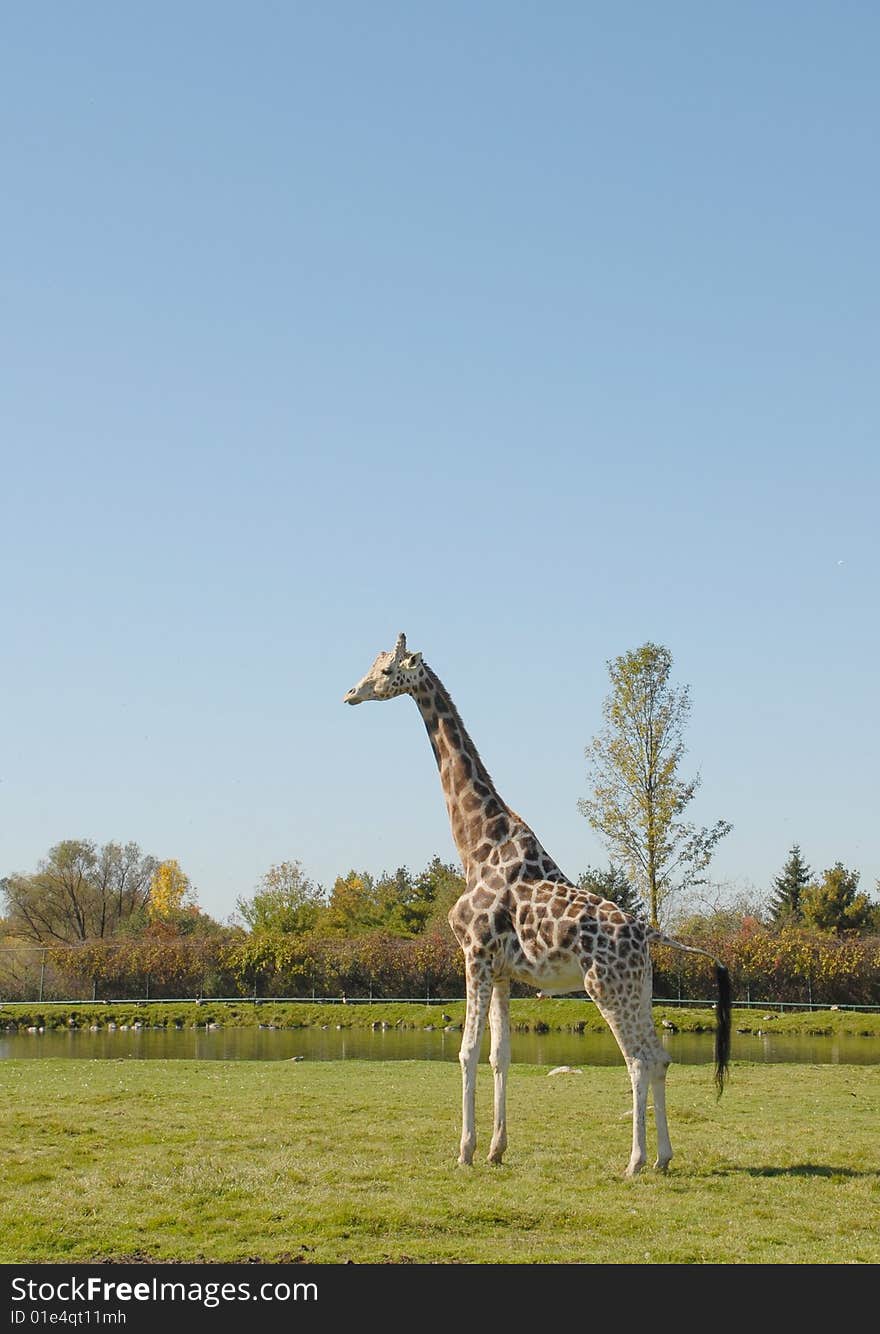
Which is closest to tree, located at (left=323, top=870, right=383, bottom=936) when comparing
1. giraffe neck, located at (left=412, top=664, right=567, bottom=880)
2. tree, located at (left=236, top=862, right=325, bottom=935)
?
tree, located at (left=236, top=862, right=325, bottom=935)

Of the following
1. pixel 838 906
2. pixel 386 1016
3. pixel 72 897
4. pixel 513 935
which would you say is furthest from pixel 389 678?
pixel 72 897

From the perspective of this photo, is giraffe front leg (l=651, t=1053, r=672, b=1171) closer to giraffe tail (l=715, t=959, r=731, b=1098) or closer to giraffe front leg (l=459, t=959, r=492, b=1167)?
giraffe tail (l=715, t=959, r=731, b=1098)

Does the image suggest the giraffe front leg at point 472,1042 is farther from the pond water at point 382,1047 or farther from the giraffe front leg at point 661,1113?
the pond water at point 382,1047

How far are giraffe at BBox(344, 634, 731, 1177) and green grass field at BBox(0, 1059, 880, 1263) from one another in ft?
3.02

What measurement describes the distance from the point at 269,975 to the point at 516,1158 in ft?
139

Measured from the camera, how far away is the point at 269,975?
178 ft

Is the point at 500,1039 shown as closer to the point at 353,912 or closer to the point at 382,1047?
the point at 382,1047

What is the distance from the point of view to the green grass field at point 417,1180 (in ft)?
31.4

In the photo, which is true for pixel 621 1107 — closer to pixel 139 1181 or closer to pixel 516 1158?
pixel 516 1158

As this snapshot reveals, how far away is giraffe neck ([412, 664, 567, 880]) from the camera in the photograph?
13859 mm

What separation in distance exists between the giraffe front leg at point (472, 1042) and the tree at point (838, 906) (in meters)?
47.1

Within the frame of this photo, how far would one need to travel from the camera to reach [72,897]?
82375 mm

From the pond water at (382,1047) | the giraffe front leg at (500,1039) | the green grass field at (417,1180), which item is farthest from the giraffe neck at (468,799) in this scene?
the pond water at (382,1047)

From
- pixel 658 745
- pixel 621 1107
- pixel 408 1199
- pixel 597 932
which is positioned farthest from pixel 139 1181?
pixel 658 745
